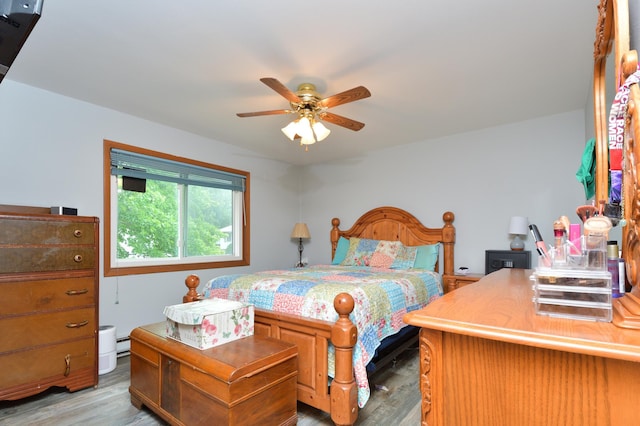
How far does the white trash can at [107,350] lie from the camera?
267 centimetres

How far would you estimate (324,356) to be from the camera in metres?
1.97

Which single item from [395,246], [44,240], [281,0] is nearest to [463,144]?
[395,246]

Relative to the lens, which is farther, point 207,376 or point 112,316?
point 112,316

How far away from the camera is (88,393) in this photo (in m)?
2.36

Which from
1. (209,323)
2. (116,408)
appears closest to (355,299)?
(209,323)

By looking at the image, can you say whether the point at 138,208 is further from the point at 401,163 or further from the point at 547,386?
the point at 547,386

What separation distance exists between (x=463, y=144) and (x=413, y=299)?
79.8 inches

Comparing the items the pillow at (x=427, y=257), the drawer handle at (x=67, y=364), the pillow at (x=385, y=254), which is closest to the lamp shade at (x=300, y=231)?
the pillow at (x=385, y=254)

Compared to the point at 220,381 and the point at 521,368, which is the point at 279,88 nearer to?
the point at 220,381

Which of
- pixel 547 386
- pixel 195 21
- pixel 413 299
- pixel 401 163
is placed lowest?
pixel 413 299

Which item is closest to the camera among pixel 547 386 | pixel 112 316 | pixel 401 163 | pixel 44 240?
pixel 547 386

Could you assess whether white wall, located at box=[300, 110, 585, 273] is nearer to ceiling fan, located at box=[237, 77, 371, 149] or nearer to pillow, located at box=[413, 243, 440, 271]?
pillow, located at box=[413, 243, 440, 271]

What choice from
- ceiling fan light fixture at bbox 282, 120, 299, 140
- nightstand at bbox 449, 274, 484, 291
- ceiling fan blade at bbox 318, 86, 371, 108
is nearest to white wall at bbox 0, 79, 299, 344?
ceiling fan light fixture at bbox 282, 120, 299, 140

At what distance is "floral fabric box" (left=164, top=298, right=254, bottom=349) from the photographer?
1825 mm
